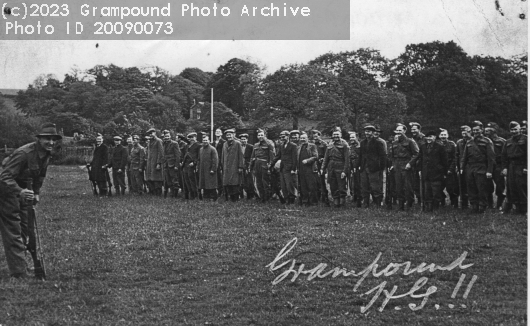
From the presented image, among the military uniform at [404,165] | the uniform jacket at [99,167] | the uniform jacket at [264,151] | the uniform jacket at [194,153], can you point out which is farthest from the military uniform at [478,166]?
the uniform jacket at [99,167]

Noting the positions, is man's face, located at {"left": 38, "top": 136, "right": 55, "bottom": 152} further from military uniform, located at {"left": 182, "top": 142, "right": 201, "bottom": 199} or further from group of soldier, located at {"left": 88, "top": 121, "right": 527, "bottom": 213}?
military uniform, located at {"left": 182, "top": 142, "right": 201, "bottom": 199}

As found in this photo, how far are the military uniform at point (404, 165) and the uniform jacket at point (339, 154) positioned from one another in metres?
0.86

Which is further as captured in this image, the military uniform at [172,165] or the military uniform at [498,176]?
the military uniform at [172,165]

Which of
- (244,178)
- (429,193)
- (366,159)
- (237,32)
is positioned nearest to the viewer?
(237,32)

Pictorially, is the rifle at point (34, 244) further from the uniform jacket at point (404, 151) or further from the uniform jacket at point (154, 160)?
the uniform jacket at point (154, 160)

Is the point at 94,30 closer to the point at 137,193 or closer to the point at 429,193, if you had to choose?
the point at 429,193

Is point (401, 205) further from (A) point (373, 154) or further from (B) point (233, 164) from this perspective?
(B) point (233, 164)

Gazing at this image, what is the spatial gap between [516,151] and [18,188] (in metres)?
6.70

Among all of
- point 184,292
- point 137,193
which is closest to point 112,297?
point 184,292

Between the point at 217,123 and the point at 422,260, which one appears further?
the point at 217,123

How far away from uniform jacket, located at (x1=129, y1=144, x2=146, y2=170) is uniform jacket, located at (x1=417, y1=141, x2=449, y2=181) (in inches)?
270

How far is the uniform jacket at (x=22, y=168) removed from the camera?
232 inches

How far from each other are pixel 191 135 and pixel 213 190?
1269mm

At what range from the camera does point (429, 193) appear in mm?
9562
